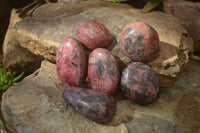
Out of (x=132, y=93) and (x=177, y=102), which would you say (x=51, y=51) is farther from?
(x=177, y=102)

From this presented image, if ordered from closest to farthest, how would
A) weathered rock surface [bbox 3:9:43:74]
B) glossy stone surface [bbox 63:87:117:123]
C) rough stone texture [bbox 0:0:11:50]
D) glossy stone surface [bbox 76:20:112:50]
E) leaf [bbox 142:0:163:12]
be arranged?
glossy stone surface [bbox 63:87:117:123]
glossy stone surface [bbox 76:20:112:50]
leaf [bbox 142:0:163:12]
weathered rock surface [bbox 3:9:43:74]
rough stone texture [bbox 0:0:11:50]

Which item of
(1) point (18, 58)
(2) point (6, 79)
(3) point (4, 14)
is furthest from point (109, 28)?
(3) point (4, 14)

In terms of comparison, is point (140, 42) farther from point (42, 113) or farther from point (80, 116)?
point (42, 113)

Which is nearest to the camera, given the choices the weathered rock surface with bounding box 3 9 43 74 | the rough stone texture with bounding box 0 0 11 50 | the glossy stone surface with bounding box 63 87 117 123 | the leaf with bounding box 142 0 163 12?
the glossy stone surface with bounding box 63 87 117 123

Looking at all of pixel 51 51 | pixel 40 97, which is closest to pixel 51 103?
pixel 40 97

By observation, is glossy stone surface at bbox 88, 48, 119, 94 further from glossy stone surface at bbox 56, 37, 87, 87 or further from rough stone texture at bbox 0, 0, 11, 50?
rough stone texture at bbox 0, 0, 11, 50

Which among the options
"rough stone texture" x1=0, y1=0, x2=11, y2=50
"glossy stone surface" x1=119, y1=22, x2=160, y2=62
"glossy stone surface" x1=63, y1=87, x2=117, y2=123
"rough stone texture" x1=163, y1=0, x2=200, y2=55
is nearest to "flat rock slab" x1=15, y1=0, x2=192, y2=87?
"glossy stone surface" x1=119, y1=22, x2=160, y2=62
